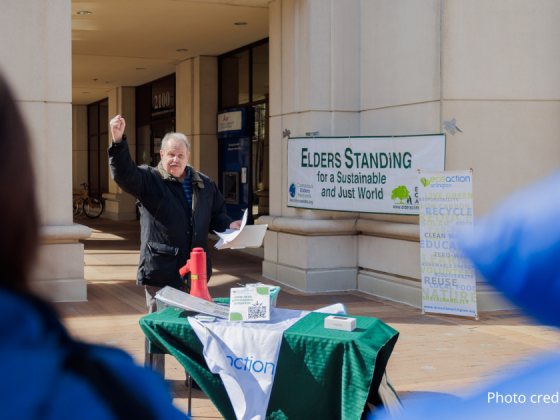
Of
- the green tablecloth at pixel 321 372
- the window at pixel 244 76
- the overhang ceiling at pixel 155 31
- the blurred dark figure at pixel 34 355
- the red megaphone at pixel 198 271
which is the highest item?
the overhang ceiling at pixel 155 31

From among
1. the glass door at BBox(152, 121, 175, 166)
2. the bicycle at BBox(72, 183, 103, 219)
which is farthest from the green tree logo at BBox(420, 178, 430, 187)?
the bicycle at BBox(72, 183, 103, 219)

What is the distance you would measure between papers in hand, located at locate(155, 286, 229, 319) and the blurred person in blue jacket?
Answer: 2807 mm

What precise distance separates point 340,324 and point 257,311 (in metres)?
0.51

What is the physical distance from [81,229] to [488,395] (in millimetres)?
7393

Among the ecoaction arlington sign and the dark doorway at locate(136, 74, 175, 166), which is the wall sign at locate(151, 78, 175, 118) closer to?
the dark doorway at locate(136, 74, 175, 166)

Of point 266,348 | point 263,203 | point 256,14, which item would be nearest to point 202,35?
point 256,14

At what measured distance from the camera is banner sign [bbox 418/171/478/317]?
291 inches

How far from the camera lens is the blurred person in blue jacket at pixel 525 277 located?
970 mm

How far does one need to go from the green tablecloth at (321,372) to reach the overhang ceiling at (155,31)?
7629 mm

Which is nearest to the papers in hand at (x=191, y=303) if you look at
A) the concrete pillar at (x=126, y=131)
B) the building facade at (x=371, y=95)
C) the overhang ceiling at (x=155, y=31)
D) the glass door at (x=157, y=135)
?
the building facade at (x=371, y=95)

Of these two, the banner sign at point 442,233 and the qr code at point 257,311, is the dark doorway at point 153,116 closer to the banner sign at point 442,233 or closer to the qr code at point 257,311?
the banner sign at point 442,233

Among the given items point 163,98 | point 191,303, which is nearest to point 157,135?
point 163,98

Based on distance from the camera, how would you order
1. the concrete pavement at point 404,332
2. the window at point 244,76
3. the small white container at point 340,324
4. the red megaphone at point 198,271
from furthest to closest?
the window at point 244,76 < the concrete pavement at point 404,332 < the red megaphone at point 198,271 < the small white container at point 340,324

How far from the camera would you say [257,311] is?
3.76m
